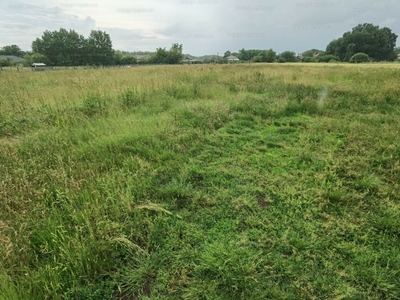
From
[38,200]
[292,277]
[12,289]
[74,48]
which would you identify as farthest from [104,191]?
[74,48]

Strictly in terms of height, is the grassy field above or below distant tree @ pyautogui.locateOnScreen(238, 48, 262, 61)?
below

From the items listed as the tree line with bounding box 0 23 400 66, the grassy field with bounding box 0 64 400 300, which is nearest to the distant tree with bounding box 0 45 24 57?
the tree line with bounding box 0 23 400 66

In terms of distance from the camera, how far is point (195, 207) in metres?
2.69

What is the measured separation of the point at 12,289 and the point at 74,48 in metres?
75.9

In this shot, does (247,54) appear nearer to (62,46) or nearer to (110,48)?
(110,48)

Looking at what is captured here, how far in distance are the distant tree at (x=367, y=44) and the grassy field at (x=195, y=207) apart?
70376 millimetres

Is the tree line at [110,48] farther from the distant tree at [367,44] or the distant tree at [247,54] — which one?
the distant tree at [247,54]

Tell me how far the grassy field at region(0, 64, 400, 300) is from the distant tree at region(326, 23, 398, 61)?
231ft

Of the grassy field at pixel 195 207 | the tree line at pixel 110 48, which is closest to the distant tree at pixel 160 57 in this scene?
the tree line at pixel 110 48

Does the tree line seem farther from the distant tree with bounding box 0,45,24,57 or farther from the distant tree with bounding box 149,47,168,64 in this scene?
the distant tree with bounding box 0,45,24,57

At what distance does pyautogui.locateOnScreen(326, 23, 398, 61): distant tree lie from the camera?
2313 inches

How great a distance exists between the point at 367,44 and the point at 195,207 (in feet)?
263

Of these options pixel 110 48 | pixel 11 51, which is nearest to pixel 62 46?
pixel 110 48

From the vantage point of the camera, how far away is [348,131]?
4.70m
